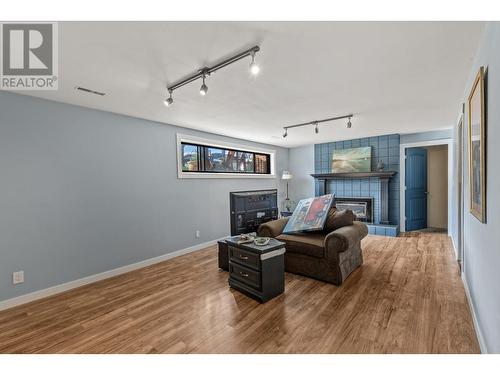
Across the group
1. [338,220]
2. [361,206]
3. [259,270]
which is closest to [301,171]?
[361,206]

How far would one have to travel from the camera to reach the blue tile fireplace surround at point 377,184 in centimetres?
533

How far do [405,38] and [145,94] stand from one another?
2.49 m

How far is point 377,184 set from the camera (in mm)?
5562

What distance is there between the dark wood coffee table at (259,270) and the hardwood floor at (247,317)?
103mm

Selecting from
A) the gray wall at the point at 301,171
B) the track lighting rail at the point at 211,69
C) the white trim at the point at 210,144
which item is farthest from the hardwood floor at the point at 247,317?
the gray wall at the point at 301,171

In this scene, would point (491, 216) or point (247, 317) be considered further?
point (247, 317)

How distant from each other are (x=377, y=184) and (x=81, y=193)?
19.3 feet

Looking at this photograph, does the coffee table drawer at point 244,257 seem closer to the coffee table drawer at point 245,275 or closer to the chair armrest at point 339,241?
the coffee table drawer at point 245,275

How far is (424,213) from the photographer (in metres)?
5.78

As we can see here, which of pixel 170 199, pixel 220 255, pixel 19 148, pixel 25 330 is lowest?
pixel 25 330

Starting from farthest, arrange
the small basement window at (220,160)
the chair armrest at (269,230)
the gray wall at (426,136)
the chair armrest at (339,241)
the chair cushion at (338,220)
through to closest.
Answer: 1. the gray wall at (426,136)
2. the small basement window at (220,160)
3. the chair armrest at (269,230)
4. the chair cushion at (338,220)
5. the chair armrest at (339,241)

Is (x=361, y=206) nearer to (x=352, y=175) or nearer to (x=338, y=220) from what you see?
(x=352, y=175)
